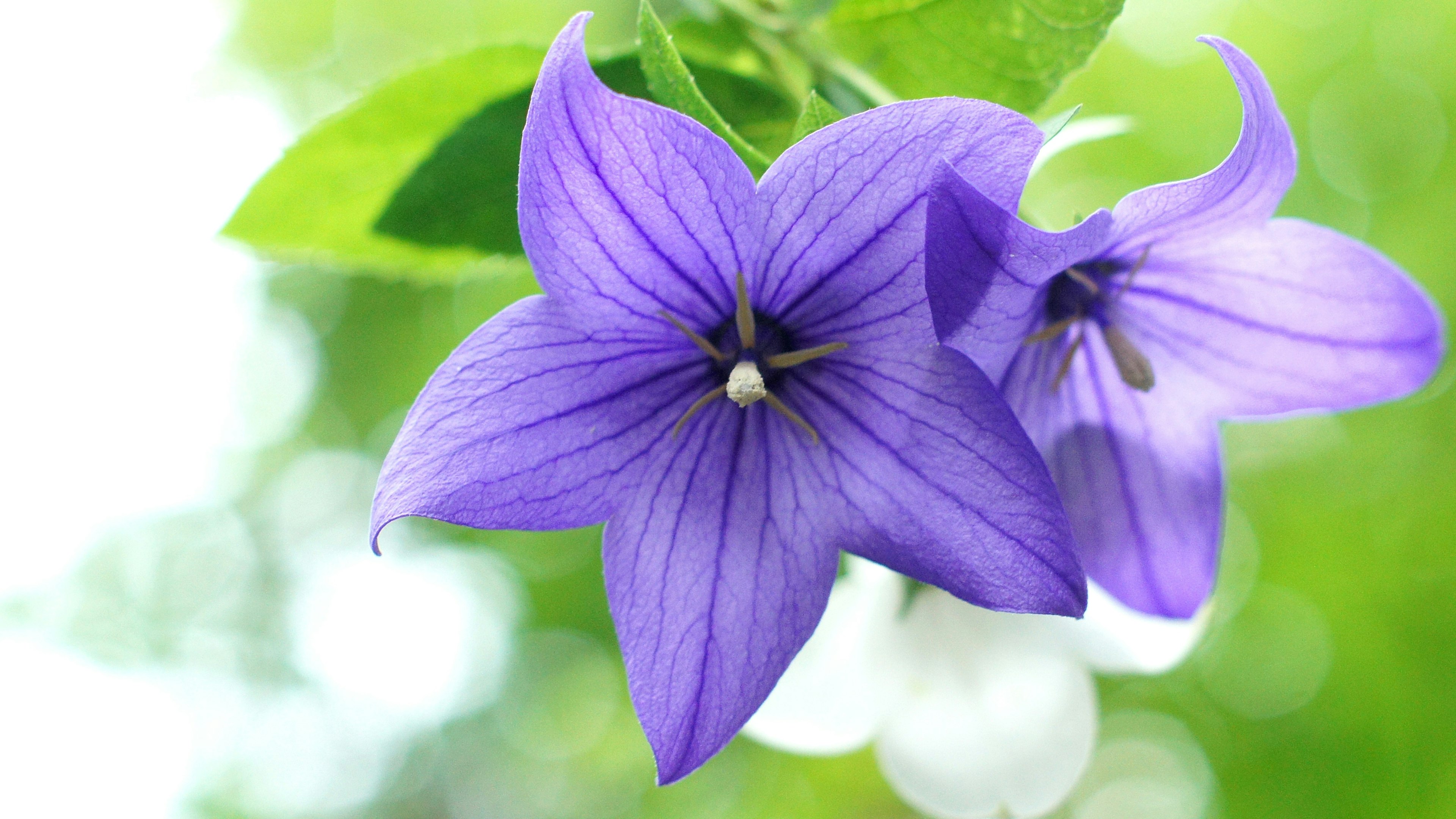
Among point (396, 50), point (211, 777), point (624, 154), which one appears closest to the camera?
point (624, 154)

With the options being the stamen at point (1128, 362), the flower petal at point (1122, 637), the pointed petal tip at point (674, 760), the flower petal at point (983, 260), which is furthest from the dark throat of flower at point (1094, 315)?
the pointed petal tip at point (674, 760)

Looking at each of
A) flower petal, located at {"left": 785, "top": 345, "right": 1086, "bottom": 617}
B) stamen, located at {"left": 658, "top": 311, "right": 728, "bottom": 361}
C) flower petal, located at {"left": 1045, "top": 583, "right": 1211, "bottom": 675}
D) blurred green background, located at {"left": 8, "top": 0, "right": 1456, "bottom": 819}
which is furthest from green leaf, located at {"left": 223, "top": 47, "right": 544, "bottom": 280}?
blurred green background, located at {"left": 8, "top": 0, "right": 1456, "bottom": 819}

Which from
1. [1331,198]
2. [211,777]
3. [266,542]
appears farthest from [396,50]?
[211,777]

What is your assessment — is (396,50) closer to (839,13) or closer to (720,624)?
(839,13)

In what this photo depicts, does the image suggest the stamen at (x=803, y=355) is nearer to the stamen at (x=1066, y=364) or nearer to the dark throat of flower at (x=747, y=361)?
the dark throat of flower at (x=747, y=361)

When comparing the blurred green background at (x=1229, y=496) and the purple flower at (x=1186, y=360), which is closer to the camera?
the purple flower at (x=1186, y=360)
